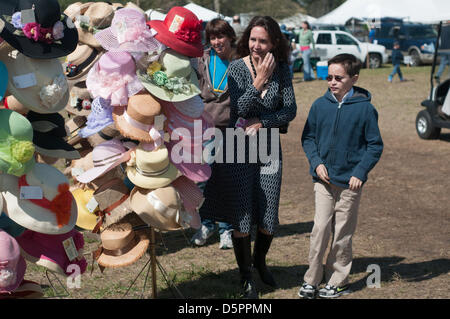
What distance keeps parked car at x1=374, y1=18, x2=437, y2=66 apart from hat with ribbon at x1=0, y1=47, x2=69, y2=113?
841 inches

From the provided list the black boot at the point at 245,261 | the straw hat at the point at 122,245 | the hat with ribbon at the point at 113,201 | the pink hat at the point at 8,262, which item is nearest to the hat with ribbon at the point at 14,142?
the pink hat at the point at 8,262

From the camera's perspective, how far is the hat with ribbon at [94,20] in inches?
205

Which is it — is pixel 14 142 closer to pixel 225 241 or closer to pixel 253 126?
pixel 253 126

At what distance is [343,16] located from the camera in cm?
3128

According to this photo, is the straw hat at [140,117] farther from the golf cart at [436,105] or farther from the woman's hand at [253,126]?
the golf cart at [436,105]

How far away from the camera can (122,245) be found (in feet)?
12.8

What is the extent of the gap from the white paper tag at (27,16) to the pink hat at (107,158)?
92 cm

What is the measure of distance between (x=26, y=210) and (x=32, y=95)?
25.7 inches

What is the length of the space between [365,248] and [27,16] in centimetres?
386

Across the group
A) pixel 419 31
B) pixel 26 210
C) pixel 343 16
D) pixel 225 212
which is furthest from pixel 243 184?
pixel 343 16

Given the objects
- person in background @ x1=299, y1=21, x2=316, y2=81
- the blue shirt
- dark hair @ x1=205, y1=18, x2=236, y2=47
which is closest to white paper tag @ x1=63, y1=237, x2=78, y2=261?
the blue shirt

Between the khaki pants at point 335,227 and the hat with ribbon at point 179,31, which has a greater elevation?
the hat with ribbon at point 179,31

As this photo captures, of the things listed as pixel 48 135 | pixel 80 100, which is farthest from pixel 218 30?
pixel 48 135

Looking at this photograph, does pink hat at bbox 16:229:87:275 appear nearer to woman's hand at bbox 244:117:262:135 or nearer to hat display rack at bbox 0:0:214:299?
hat display rack at bbox 0:0:214:299
